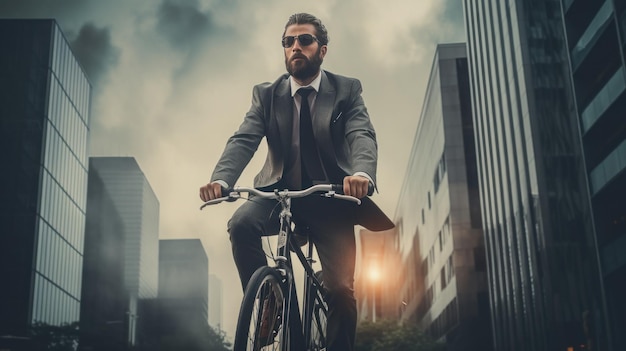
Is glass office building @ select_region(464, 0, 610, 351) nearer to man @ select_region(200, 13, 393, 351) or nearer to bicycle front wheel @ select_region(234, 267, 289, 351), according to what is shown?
man @ select_region(200, 13, 393, 351)

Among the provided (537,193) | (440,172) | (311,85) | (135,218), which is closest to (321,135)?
(311,85)

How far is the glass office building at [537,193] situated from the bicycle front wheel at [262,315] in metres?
36.0

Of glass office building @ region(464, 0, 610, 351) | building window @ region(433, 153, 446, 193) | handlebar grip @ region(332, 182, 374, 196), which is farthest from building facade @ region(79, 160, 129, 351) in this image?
handlebar grip @ region(332, 182, 374, 196)

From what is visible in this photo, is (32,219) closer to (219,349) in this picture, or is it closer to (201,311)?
(219,349)

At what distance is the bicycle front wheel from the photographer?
388cm

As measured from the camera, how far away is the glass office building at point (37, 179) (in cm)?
5469

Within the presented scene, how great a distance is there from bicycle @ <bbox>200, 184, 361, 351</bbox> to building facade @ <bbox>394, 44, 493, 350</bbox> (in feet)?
171

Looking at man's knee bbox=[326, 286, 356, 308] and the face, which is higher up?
the face

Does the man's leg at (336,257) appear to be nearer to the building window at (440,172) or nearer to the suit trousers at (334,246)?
the suit trousers at (334,246)

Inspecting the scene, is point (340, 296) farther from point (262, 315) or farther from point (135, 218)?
point (135, 218)

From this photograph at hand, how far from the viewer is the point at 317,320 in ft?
17.1

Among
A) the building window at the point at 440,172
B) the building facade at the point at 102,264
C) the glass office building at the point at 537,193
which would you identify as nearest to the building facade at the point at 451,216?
the building window at the point at 440,172

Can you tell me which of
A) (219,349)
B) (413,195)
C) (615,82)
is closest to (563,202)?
(615,82)

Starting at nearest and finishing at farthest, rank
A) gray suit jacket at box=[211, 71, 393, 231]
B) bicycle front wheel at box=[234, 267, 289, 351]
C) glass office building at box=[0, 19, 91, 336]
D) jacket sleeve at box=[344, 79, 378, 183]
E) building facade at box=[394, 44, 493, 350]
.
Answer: bicycle front wheel at box=[234, 267, 289, 351] → jacket sleeve at box=[344, 79, 378, 183] → gray suit jacket at box=[211, 71, 393, 231] → glass office building at box=[0, 19, 91, 336] → building facade at box=[394, 44, 493, 350]
